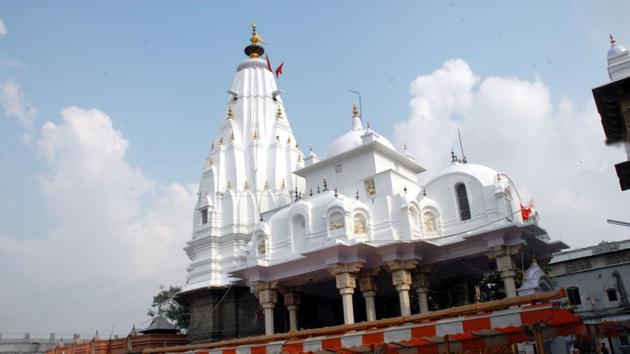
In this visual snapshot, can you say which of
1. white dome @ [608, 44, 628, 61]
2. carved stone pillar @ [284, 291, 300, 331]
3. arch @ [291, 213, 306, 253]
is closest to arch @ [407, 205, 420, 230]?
arch @ [291, 213, 306, 253]

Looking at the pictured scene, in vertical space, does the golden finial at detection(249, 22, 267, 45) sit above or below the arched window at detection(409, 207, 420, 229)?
above

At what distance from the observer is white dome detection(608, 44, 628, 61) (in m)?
18.4

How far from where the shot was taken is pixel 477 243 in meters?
20.2

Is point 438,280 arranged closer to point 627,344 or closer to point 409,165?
point 409,165

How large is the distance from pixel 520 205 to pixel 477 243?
295cm

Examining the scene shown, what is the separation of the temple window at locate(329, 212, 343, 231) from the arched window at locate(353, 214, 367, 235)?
647 millimetres

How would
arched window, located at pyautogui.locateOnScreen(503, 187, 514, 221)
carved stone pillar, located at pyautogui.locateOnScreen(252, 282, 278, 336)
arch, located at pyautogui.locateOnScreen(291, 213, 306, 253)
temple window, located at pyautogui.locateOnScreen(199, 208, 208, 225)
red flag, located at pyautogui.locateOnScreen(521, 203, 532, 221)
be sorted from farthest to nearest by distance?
temple window, located at pyautogui.locateOnScreen(199, 208, 208, 225), arch, located at pyautogui.locateOnScreen(291, 213, 306, 253), carved stone pillar, located at pyautogui.locateOnScreen(252, 282, 278, 336), red flag, located at pyautogui.locateOnScreen(521, 203, 532, 221), arched window, located at pyautogui.locateOnScreen(503, 187, 514, 221)

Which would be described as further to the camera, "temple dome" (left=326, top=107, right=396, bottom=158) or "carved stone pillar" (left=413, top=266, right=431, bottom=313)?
"temple dome" (left=326, top=107, right=396, bottom=158)

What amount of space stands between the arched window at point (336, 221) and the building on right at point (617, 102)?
1006cm

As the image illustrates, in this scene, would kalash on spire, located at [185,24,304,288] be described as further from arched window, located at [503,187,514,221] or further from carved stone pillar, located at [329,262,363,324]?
arched window, located at [503,187,514,221]

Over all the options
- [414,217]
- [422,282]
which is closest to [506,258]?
[414,217]

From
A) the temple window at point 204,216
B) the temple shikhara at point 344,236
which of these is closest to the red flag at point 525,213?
the temple shikhara at point 344,236

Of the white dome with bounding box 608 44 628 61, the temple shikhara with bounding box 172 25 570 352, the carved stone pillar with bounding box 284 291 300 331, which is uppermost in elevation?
the white dome with bounding box 608 44 628 61

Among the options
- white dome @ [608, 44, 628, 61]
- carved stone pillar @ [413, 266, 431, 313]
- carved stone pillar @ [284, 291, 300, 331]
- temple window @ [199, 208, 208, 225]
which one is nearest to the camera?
white dome @ [608, 44, 628, 61]
